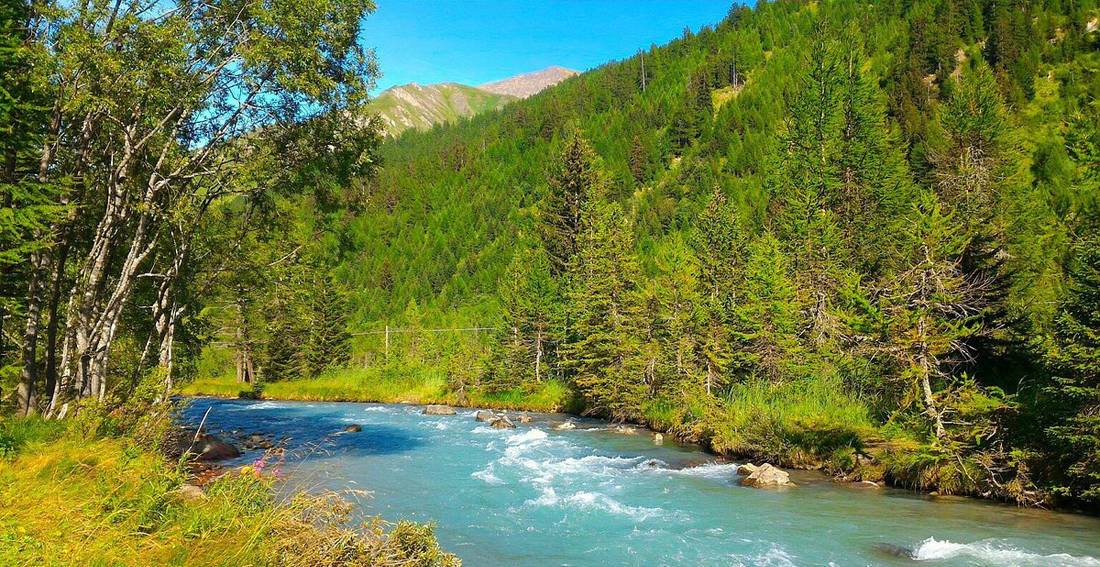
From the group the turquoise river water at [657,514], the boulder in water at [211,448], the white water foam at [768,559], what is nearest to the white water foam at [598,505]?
the turquoise river water at [657,514]

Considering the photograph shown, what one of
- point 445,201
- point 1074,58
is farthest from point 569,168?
point 445,201

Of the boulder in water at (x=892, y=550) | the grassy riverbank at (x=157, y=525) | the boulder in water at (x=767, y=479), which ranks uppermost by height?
the grassy riverbank at (x=157, y=525)

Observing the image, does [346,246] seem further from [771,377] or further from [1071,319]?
[1071,319]

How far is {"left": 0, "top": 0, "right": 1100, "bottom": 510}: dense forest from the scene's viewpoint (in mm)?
11359

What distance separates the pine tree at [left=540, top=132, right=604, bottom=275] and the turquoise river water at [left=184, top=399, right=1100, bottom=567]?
24.9 m

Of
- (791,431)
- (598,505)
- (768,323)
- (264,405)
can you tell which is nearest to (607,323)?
(768,323)

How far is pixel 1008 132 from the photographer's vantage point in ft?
99.2

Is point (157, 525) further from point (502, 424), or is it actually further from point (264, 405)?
point (264, 405)

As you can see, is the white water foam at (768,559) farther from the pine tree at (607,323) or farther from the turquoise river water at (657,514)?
the pine tree at (607,323)

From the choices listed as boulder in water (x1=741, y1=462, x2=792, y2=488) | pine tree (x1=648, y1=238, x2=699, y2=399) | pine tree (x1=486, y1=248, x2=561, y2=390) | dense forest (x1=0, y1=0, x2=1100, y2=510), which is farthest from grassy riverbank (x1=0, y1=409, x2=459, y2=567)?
pine tree (x1=486, y1=248, x2=561, y2=390)

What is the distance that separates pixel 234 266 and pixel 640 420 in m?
17.5

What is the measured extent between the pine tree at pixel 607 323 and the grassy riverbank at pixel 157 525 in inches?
752

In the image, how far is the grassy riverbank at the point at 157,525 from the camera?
4.51 m

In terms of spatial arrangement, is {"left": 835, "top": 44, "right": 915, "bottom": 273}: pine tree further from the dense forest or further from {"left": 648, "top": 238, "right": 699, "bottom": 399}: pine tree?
{"left": 648, "top": 238, "right": 699, "bottom": 399}: pine tree
